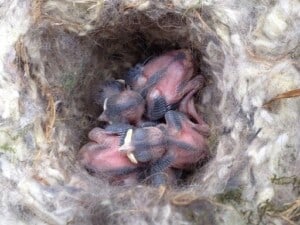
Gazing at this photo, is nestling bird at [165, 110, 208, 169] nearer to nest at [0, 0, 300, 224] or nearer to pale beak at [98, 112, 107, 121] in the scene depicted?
nest at [0, 0, 300, 224]

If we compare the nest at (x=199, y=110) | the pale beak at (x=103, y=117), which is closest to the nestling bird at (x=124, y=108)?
the pale beak at (x=103, y=117)

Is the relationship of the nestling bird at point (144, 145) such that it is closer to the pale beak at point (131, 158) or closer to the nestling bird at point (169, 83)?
the pale beak at point (131, 158)

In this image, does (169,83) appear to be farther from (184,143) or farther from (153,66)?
(184,143)

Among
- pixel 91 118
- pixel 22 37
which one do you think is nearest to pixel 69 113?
pixel 91 118

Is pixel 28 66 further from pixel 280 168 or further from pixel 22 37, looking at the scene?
pixel 280 168

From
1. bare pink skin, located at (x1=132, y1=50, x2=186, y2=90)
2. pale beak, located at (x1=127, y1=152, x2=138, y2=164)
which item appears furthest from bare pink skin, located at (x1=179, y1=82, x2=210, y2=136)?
pale beak, located at (x1=127, y1=152, x2=138, y2=164)

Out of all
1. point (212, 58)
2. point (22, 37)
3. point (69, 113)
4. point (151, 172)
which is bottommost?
point (151, 172)

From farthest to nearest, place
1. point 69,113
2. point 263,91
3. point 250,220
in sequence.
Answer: point 69,113, point 263,91, point 250,220
